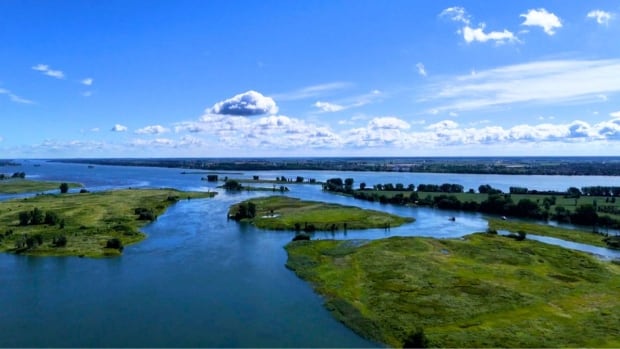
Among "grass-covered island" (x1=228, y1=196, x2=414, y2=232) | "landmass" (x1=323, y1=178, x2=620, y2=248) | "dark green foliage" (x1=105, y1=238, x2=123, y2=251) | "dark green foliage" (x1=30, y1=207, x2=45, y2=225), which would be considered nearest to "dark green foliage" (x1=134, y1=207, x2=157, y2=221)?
"grass-covered island" (x1=228, y1=196, x2=414, y2=232)

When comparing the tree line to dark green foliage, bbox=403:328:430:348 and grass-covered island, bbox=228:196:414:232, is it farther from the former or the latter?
dark green foliage, bbox=403:328:430:348

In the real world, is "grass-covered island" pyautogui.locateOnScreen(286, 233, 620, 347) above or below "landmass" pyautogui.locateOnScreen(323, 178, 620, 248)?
below

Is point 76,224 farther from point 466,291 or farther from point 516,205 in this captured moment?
point 516,205

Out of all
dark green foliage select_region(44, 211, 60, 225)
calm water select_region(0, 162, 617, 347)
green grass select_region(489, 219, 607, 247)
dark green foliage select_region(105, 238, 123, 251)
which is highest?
dark green foliage select_region(44, 211, 60, 225)

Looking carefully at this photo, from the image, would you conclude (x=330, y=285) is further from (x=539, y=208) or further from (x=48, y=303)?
(x=539, y=208)

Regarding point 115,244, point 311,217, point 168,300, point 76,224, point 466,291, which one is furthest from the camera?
point 311,217

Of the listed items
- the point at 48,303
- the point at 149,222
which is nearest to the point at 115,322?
the point at 48,303

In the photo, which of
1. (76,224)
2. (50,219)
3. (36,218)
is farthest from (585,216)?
(36,218)
